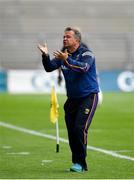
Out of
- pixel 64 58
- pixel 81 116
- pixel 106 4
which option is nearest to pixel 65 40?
pixel 64 58

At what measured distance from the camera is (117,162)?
42.0 ft

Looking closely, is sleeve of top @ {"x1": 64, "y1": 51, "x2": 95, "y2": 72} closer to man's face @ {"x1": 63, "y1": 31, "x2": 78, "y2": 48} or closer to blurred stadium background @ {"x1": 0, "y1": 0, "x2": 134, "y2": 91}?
man's face @ {"x1": 63, "y1": 31, "x2": 78, "y2": 48}

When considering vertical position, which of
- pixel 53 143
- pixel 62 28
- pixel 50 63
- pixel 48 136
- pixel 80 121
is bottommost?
pixel 48 136

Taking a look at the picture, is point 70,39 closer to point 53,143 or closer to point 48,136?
point 53,143

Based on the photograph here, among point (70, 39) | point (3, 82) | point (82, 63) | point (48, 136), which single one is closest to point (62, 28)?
point (3, 82)

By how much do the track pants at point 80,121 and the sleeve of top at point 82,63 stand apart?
58 cm

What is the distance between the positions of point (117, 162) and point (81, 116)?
Answer: 1400 millimetres

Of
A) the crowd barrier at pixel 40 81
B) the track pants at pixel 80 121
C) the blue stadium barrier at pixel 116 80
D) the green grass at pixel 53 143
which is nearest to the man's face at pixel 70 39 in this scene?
the track pants at pixel 80 121

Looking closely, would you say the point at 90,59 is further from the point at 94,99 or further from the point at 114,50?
the point at 114,50

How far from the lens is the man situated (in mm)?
11539

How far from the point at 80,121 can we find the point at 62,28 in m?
30.1

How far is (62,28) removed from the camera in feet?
137

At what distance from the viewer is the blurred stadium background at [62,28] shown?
39.8m

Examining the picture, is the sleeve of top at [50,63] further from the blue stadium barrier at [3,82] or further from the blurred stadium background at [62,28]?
the blurred stadium background at [62,28]
